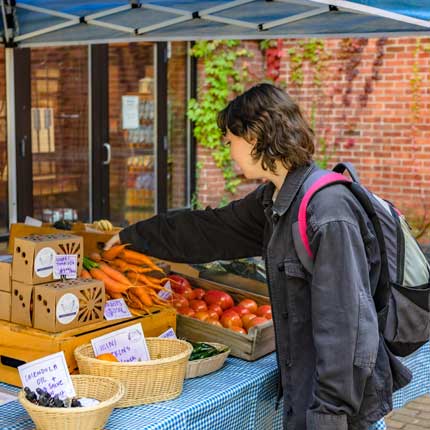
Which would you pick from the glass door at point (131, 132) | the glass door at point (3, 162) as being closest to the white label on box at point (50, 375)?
the glass door at point (3, 162)

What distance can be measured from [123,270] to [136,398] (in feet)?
2.77

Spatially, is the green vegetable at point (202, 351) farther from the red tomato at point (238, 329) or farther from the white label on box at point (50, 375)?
the white label on box at point (50, 375)

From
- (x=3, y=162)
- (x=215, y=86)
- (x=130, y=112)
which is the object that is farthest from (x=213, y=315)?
(x=215, y=86)

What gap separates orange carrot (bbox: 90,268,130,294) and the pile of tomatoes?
14.1 inches

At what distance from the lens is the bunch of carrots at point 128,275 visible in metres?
3.13

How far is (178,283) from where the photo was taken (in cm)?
365

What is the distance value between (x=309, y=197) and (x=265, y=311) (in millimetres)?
1126

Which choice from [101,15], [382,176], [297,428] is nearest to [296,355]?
[297,428]

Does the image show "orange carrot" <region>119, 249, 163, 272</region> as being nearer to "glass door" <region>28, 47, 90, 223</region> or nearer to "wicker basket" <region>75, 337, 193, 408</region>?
"wicker basket" <region>75, 337, 193, 408</region>

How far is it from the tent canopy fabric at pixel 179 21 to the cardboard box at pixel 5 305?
208cm

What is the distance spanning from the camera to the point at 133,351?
109 inches

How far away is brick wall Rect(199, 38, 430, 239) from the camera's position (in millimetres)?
8898

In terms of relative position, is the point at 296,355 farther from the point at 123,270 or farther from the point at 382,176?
the point at 382,176

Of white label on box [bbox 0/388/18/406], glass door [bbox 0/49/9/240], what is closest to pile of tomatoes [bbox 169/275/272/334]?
white label on box [bbox 0/388/18/406]
